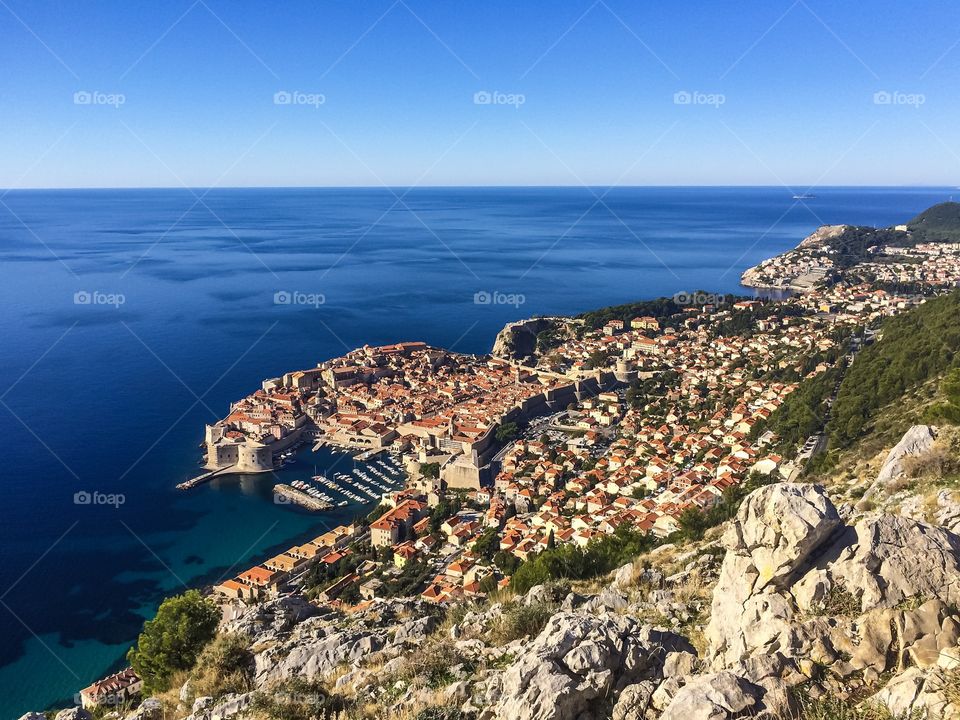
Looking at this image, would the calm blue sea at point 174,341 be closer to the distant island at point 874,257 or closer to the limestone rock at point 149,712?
the distant island at point 874,257

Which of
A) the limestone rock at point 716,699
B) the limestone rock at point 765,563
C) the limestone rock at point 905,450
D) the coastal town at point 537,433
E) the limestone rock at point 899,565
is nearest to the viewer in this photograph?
the limestone rock at point 716,699

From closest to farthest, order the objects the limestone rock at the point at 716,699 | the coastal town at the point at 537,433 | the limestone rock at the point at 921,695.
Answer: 1. the limestone rock at the point at 921,695
2. the limestone rock at the point at 716,699
3. the coastal town at the point at 537,433

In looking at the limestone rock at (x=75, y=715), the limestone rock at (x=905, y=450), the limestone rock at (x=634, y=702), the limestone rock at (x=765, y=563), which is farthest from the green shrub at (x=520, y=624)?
the limestone rock at (x=905, y=450)

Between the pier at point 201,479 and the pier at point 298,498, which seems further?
the pier at point 201,479

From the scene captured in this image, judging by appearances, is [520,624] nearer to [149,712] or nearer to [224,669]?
[224,669]

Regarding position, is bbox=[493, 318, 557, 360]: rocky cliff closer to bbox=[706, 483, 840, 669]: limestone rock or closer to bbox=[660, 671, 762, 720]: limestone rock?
bbox=[706, 483, 840, 669]: limestone rock

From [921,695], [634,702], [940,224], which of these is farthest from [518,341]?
[940,224]
